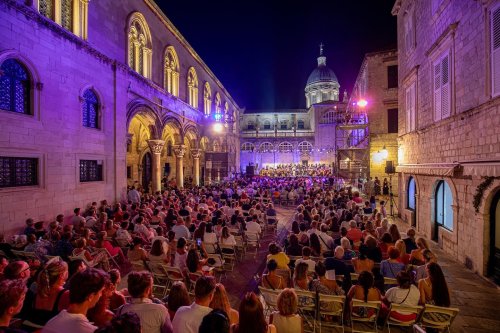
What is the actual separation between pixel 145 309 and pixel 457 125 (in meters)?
9.76

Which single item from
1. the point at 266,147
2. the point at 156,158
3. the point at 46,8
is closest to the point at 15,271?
the point at 46,8

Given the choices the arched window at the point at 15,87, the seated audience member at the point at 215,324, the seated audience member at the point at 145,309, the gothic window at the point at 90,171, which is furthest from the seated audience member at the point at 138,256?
the gothic window at the point at 90,171

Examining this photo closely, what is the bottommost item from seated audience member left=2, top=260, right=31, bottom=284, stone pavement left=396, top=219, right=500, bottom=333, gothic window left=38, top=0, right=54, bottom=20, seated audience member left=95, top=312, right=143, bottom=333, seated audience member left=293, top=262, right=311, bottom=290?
stone pavement left=396, top=219, right=500, bottom=333

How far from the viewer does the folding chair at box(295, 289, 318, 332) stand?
458 centimetres

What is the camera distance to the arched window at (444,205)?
978cm

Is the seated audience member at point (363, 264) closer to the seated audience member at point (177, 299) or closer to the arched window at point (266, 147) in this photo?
the seated audience member at point (177, 299)

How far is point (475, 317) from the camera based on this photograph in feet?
18.1

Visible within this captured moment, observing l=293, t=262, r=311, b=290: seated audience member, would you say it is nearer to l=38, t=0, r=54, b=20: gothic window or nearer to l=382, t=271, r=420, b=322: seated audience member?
l=382, t=271, r=420, b=322: seated audience member

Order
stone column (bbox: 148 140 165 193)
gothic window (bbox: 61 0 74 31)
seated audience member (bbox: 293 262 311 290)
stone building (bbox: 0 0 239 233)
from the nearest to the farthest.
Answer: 1. seated audience member (bbox: 293 262 311 290)
2. stone building (bbox: 0 0 239 233)
3. gothic window (bbox: 61 0 74 31)
4. stone column (bbox: 148 140 165 193)

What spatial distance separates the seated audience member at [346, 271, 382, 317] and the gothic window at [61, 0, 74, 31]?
44.4 feet

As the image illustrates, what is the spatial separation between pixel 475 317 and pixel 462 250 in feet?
12.0

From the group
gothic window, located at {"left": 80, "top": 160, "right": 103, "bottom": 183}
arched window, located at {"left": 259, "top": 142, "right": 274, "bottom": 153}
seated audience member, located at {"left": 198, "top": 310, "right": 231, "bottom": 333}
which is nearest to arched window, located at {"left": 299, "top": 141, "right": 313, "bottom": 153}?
Result: arched window, located at {"left": 259, "top": 142, "right": 274, "bottom": 153}

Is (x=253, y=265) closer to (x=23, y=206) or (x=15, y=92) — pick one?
(x=23, y=206)

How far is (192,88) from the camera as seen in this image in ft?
83.6
